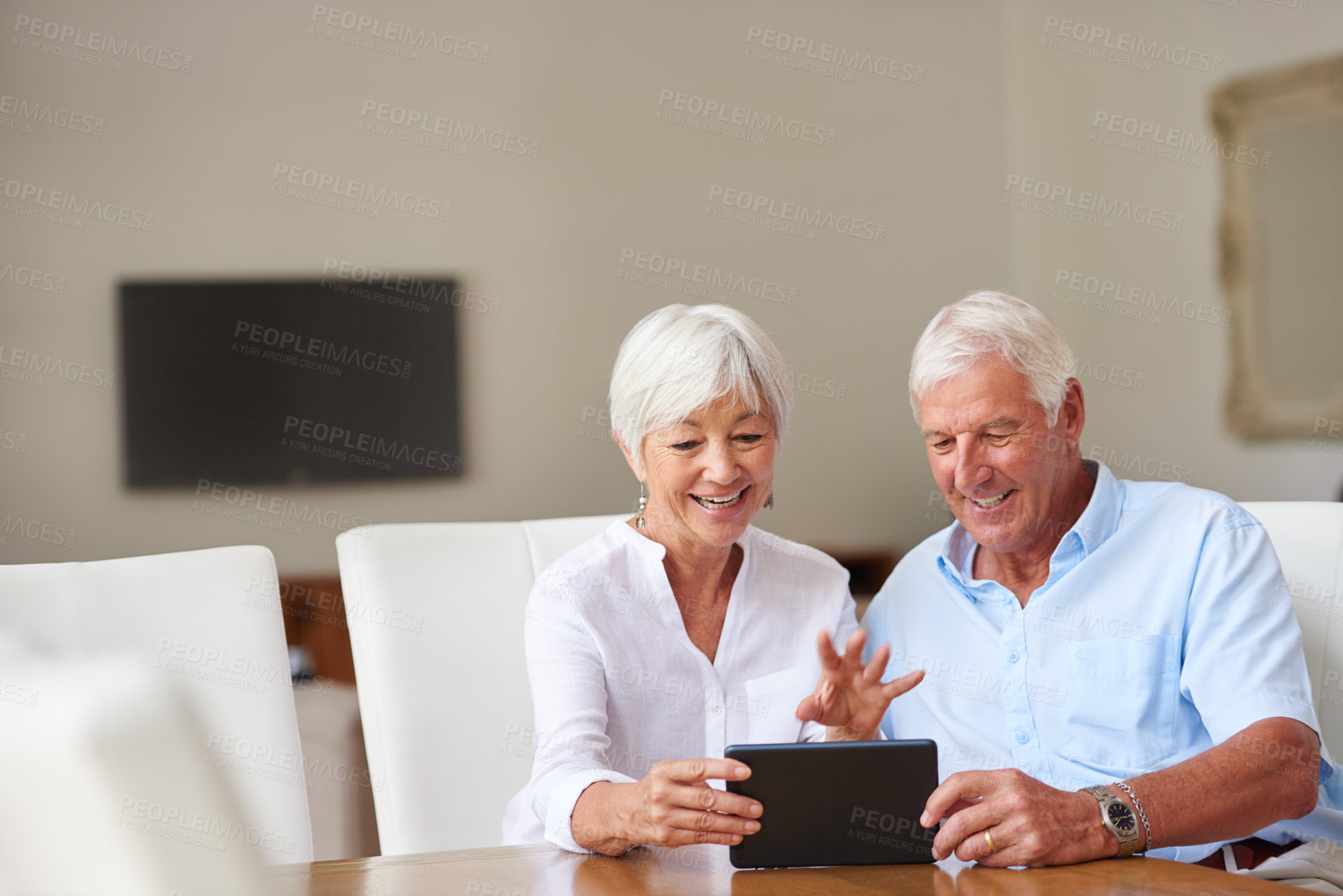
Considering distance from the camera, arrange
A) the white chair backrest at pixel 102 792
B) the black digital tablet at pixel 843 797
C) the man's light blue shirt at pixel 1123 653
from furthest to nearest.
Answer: the man's light blue shirt at pixel 1123 653
the black digital tablet at pixel 843 797
the white chair backrest at pixel 102 792

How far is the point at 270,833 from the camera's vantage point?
166 centimetres

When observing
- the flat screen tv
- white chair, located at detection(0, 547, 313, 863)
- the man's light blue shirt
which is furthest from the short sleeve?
the flat screen tv

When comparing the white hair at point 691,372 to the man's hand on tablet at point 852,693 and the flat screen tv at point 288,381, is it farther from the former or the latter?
the flat screen tv at point 288,381

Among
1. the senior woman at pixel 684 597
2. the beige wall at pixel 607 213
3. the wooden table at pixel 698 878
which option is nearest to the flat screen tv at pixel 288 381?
the beige wall at pixel 607 213

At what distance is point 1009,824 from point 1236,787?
0.34m

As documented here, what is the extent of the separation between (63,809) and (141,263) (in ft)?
12.7

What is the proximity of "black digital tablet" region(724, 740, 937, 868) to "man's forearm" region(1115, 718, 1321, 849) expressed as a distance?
9.7 inches

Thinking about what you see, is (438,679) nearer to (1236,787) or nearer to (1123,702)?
(1123,702)

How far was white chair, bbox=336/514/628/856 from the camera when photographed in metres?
1.79

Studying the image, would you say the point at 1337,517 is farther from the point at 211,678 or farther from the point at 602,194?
the point at 602,194

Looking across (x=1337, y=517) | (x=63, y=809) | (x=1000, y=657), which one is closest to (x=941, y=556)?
(x=1000, y=657)

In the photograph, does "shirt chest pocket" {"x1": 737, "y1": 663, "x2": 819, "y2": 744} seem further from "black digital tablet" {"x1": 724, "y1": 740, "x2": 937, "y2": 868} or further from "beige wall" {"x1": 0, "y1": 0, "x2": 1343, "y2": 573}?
"beige wall" {"x1": 0, "y1": 0, "x2": 1343, "y2": 573}

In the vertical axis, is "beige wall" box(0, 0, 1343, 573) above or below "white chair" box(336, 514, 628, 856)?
above

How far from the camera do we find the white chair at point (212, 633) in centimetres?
161
